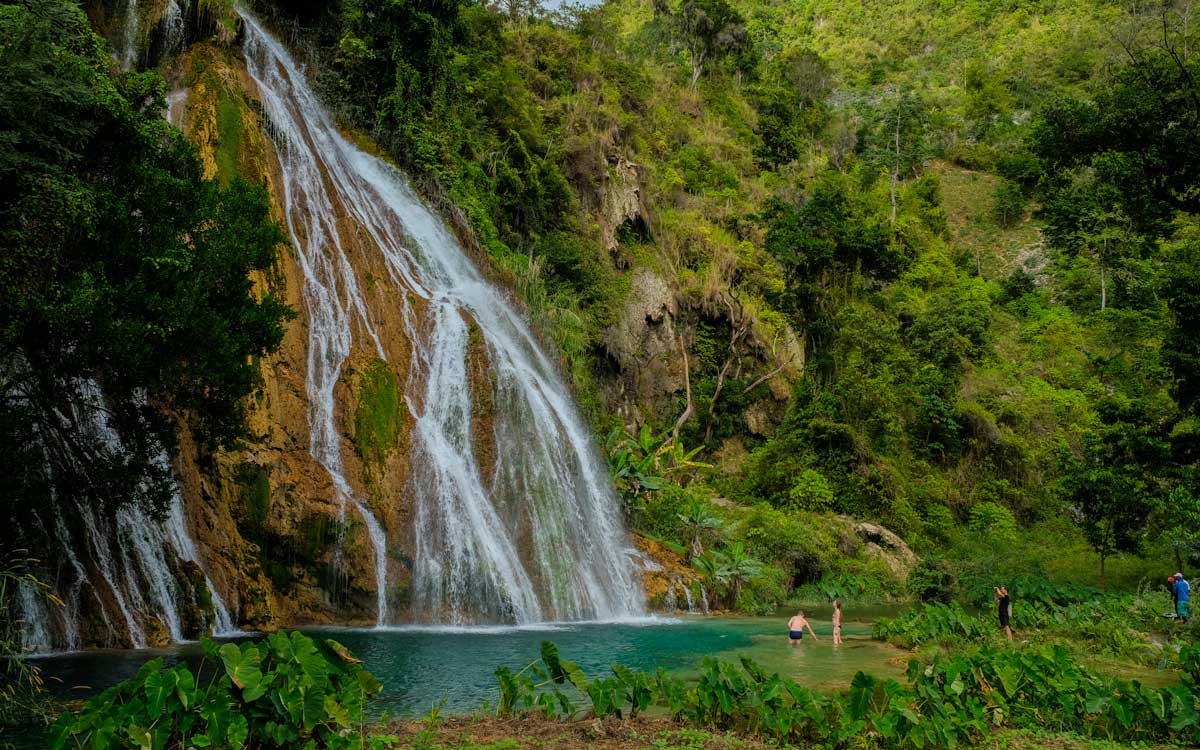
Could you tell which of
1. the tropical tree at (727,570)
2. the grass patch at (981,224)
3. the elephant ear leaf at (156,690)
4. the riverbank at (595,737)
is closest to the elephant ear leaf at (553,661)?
the riverbank at (595,737)

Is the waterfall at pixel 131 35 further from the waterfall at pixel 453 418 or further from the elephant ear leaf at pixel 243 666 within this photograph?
the elephant ear leaf at pixel 243 666

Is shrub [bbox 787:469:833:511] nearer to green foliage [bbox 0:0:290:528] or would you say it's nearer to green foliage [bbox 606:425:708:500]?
green foliage [bbox 606:425:708:500]

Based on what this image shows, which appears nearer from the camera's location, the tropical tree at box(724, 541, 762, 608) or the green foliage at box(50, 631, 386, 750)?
the green foliage at box(50, 631, 386, 750)

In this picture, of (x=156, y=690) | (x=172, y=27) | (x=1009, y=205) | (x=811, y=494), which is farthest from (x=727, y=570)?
(x=1009, y=205)

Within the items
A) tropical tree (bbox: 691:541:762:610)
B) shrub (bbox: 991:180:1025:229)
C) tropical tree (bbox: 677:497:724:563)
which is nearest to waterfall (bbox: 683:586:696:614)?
tropical tree (bbox: 691:541:762:610)

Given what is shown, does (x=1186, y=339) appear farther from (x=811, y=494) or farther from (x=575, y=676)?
(x=575, y=676)

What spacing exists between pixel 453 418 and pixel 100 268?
904 centimetres

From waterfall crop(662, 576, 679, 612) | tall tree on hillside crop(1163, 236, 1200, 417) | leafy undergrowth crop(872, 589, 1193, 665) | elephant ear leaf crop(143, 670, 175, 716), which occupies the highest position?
tall tree on hillside crop(1163, 236, 1200, 417)

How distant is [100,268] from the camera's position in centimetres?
962

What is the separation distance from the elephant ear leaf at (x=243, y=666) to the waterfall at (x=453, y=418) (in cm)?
919

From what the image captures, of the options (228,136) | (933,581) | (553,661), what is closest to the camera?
(553,661)

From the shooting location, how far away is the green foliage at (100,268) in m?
9.16

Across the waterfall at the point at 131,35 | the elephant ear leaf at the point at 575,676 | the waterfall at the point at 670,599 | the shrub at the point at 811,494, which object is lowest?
the waterfall at the point at 670,599

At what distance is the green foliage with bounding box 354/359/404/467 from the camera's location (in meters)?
16.4
